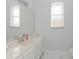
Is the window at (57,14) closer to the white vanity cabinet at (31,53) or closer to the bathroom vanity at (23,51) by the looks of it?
the white vanity cabinet at (31,53)

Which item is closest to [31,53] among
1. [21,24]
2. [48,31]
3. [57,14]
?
[21,24]

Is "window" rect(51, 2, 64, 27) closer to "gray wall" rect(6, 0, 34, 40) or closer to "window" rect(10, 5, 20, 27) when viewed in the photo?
"gray wall" rect(6, 0, 34, 40)

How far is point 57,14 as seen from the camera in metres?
3.78

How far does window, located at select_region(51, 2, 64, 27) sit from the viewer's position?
12.2ft

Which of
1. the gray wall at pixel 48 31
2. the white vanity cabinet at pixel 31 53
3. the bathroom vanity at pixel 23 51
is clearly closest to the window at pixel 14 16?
the bathroom vanity at pixel 23 51

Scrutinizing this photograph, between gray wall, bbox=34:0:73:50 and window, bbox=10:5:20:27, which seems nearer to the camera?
window, bbox=10:5:20:27

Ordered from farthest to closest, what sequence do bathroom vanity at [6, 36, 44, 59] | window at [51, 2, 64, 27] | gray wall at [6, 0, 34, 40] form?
window at [51, 2, 64, 27]
gray wall at [6, 0, 34, 40]
bathroom vanity at [6, 36, 44, 59]

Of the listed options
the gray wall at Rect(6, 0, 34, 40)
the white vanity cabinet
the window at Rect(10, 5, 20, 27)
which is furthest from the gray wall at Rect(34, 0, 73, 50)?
the white vanity cabinet

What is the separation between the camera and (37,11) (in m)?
3.81

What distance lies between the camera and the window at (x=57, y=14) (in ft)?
12.2

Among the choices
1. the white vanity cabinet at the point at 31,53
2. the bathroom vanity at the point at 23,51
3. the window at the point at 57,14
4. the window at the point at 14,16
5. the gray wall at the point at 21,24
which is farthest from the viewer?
the window at the point at 57,14
